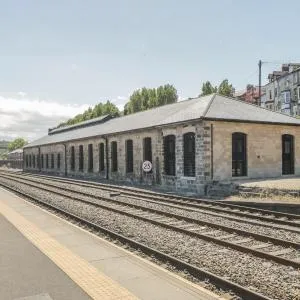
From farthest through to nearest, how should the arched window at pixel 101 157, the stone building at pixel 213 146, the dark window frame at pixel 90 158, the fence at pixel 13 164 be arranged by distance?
the fence at pixel 13 164
the dark window frame at pixel 90 158
the arched window at pixel 101 157
the stone building at pixel 213 146

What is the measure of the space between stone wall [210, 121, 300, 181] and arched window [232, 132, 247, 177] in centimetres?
21

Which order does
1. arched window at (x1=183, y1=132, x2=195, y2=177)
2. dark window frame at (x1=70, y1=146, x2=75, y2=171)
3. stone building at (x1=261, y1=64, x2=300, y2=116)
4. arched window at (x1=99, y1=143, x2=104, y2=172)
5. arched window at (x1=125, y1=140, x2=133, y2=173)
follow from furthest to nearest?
stone building at (x1=261, y1=64, x2=300, y2=116) < dark window frame at (x1=70, y1=146, x2=75, y2=171) < arched window at (x1=99, y1=143, x2=104, y2=172) < arched window at (x1=125, y1=140, x2=133, y2=173) < arched window at (x1=183, y1=132, x2=195, y2=177)

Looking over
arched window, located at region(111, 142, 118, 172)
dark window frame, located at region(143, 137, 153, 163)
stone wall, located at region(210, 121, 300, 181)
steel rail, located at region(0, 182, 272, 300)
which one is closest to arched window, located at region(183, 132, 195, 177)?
stone wall, located at region(210, 121, 300, 181)

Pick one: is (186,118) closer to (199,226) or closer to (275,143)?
(275,143)

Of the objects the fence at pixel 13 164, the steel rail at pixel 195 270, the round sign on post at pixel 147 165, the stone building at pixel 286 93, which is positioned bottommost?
the steel rail at pixel 195 270

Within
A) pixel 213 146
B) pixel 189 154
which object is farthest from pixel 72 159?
pixel 213 146

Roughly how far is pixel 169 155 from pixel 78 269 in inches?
708

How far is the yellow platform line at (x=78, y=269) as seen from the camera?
19.9 feet

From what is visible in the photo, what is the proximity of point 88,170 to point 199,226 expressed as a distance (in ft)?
92.7

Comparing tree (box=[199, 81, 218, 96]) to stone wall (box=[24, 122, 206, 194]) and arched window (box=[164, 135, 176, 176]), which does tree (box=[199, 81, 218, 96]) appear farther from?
arched window (box=[164, 135, 176, 176])

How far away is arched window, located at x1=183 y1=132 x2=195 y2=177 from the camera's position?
22.6 metres

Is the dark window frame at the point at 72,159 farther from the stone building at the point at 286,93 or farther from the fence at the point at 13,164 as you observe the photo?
the fence at the point at 13,164

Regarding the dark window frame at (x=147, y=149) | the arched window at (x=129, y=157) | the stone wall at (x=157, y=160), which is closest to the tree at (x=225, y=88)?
the stone wall at (x=157, y=160)

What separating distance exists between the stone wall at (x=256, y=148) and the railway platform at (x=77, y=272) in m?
12.3
